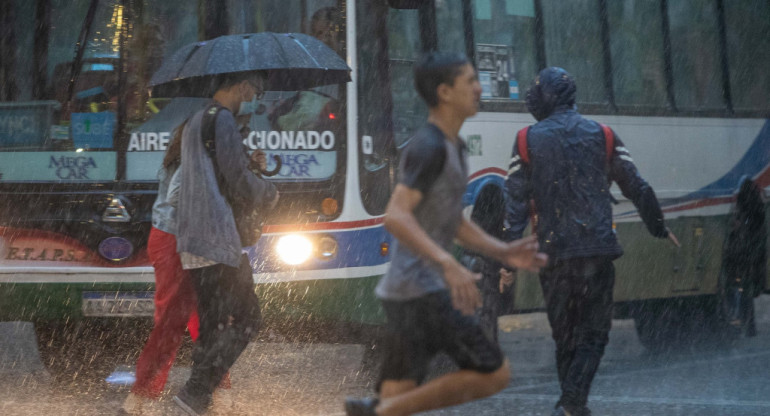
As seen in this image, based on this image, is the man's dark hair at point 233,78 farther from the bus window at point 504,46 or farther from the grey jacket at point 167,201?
the bus window at point 504,46

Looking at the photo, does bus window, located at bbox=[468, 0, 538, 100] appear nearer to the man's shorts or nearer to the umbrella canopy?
the umbrella canopy

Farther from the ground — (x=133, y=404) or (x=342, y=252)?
(x=342, y=252)

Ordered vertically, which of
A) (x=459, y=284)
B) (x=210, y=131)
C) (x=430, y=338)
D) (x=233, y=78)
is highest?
(x=233, y=78)

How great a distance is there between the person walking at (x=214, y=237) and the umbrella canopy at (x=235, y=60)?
0.31 m

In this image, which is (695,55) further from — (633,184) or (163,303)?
(163,303)

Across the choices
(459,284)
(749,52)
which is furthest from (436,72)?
(749,52)

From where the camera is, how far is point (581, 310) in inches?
250

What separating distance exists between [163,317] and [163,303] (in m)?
0.07

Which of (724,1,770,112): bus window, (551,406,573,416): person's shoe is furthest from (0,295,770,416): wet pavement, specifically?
(724,1,770,112): bus window

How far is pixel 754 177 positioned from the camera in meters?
11.4

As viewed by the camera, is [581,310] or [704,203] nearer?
[581,310]

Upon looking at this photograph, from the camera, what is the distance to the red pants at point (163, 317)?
6.71m

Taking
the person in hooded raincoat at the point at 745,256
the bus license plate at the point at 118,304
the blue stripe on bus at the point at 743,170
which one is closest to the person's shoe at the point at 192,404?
the bus license plate at the point at 118,304

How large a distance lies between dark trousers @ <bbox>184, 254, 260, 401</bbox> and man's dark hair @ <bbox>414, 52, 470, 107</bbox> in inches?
82.3
